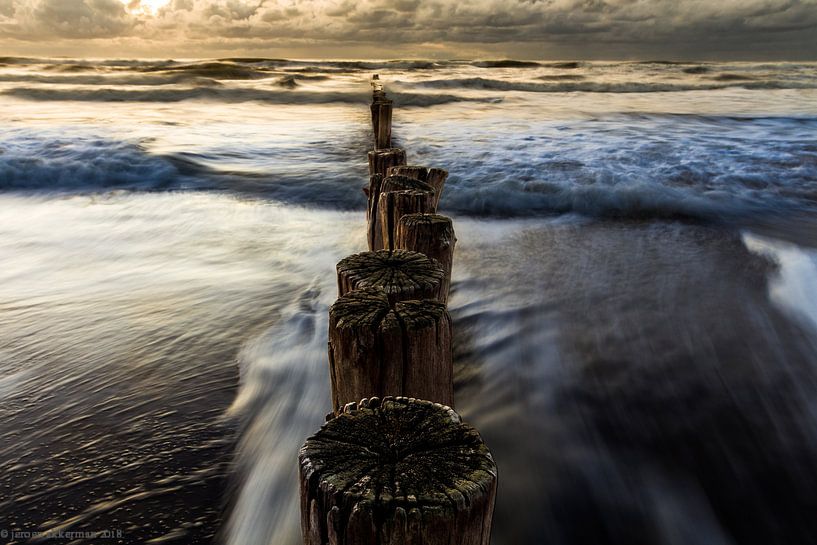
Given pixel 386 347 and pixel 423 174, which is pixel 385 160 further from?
pixel 386 347

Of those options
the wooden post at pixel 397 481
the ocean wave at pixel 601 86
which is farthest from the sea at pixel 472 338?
the ocean wave at pixel 601 86

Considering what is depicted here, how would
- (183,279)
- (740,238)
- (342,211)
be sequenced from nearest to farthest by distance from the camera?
(183,279)
(740,238)
(342,211)

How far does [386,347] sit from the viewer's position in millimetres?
1671

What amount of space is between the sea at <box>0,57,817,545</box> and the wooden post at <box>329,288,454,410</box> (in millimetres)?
934

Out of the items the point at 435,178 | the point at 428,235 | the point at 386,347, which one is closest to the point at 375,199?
the point at 435,178

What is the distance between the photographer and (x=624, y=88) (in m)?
32.3

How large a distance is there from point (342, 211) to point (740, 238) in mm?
4670

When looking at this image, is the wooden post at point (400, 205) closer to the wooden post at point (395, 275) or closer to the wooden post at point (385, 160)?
the wooden post at point (395, 275)

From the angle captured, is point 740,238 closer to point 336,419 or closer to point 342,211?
point 342,211

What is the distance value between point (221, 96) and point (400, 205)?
2497 centimetres

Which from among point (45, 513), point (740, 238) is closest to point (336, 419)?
point (45, 513)

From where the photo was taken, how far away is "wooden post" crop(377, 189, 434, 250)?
10.5ft

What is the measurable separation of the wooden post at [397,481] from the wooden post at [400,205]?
203 centimetres

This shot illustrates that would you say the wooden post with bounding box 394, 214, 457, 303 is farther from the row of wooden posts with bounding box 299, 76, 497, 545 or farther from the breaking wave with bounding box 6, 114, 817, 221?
the breaking wave with bounding box 6, 114, 817, 221
